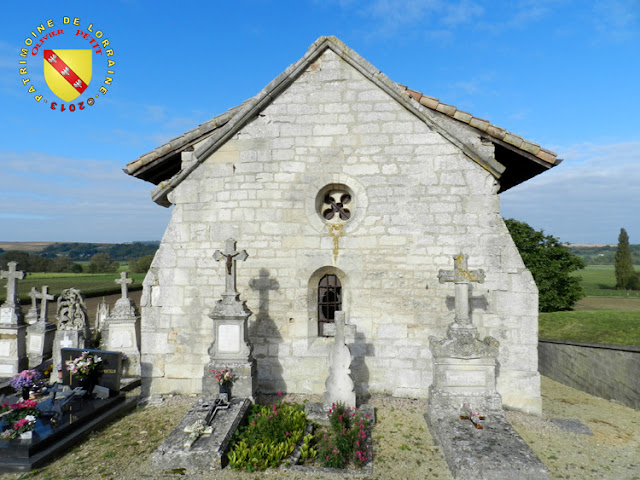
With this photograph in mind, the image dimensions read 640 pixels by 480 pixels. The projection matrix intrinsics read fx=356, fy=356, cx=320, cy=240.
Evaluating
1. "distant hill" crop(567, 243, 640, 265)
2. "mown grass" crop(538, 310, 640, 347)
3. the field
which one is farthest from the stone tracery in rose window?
"distant hill" crop(567, 243, 640, 265)

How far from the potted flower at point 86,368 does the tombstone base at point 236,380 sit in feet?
7.60

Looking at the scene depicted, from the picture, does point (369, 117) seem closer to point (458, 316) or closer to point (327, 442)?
point (458, 316)

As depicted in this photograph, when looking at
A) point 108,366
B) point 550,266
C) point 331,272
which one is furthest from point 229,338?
point 550,266

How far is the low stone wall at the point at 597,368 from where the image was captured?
23.7 feet

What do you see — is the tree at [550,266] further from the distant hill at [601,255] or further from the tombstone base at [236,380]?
the distant hill at [601,255]

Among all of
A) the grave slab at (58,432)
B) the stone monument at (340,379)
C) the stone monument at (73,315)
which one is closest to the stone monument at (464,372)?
the stone monument at (340,379)

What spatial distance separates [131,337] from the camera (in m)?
9.89

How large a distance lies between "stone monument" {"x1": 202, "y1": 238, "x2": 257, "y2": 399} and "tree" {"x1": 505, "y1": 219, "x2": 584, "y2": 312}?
1969 centimetres

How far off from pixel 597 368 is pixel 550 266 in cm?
1470

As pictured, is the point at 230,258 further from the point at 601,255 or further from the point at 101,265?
the point at 601,255

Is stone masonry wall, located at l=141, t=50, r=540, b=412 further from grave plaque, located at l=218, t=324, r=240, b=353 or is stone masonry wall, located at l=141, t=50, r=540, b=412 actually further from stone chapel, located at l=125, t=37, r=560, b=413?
grave plaque, located at l=218, t=324, r=240, b=353

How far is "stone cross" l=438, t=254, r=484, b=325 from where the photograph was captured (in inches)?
237

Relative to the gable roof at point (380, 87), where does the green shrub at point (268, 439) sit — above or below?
below

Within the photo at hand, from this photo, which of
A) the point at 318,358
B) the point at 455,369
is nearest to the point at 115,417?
the point at 318,358
